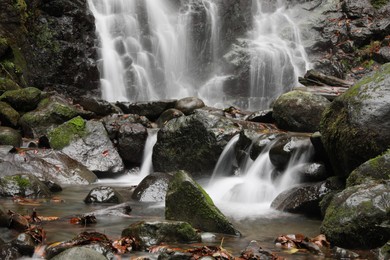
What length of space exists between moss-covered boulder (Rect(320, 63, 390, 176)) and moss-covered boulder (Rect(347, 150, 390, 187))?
0.50 meters

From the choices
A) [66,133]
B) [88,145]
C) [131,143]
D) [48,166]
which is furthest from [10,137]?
[131,143]

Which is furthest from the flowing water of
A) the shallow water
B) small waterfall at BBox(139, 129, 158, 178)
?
the shallow water

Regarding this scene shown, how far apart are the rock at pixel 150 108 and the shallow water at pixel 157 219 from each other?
5608 millimetres

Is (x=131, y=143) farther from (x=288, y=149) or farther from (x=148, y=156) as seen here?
(x=288, y=149)

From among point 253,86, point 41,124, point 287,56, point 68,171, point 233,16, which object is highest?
point 233,16

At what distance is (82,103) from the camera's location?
14273mm

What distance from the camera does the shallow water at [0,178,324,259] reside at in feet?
17.1

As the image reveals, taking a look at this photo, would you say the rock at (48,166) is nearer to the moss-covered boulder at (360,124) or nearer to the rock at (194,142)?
the rock at (194,142)

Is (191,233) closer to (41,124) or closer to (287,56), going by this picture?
(41,124)

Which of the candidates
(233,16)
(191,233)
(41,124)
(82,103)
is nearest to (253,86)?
(233,16)

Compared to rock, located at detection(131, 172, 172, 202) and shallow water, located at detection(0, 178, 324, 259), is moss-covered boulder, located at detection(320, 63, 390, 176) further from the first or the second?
rock, located at detection(131, 172, 172, 202)

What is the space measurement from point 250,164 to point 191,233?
480 cm

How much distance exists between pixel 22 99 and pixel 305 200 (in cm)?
927

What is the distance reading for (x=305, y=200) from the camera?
23.6 ft
